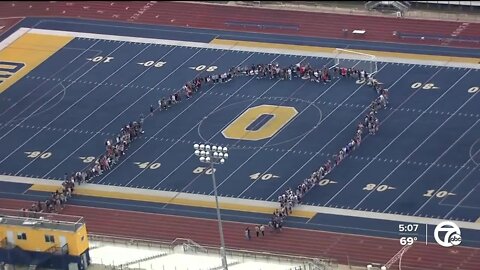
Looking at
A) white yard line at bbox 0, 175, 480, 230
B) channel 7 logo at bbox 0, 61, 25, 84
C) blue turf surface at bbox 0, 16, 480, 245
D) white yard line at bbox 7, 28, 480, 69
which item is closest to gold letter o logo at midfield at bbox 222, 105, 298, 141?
blue turf surface at bbox 0, 16, 480, 245

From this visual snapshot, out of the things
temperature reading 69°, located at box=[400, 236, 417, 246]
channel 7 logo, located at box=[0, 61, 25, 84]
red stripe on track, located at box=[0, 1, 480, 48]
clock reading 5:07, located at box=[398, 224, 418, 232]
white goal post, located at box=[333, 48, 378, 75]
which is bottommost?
temperature reading 69°, located at box=[400, 236, 417, 246]

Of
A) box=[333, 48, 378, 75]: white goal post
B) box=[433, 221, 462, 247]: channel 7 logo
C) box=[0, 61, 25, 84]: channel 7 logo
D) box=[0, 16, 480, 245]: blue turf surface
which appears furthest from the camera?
box=[0, 61, 25, 84]: channel 7 logo

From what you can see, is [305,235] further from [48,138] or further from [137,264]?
[48,138]

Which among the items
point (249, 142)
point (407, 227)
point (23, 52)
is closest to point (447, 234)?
point (407, 227)

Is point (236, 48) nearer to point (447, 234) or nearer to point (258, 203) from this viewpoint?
point (258, 203)

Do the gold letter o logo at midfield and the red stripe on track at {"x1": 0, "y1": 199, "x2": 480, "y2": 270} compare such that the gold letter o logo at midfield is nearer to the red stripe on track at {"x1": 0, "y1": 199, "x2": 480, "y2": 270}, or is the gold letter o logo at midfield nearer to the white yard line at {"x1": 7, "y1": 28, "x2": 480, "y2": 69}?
the white yard line at {"x1": 7, "y1": 28, "x2": 480, "y2": 69}

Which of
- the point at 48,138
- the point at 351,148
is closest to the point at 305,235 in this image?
the point at 351,148

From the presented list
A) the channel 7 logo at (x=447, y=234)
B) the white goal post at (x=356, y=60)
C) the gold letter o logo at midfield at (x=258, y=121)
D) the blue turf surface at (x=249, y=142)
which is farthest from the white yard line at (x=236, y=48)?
the channel 7 logo at (x=447, y=234)
